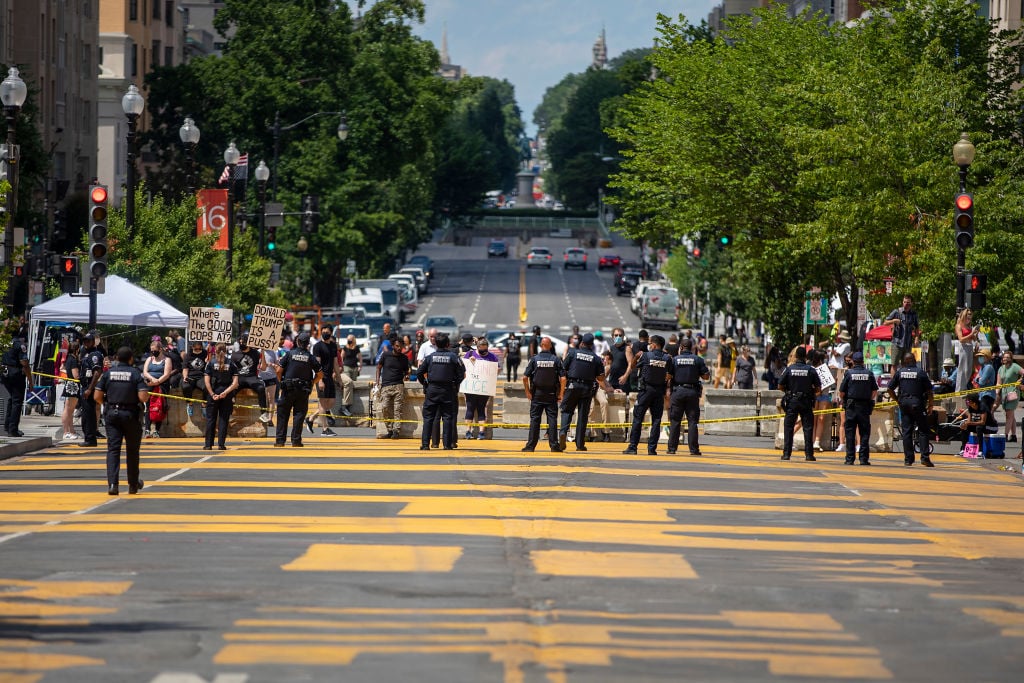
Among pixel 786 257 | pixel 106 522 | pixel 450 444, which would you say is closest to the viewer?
pixel 106 522

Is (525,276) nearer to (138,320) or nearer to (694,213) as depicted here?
(694,213)

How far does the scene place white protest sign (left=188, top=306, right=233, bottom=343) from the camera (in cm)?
3369

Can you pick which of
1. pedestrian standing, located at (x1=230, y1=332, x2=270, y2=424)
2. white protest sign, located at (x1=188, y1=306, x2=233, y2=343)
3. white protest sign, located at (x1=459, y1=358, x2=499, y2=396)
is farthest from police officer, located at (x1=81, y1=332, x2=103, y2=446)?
white protest sign, located at (x1=188, y1=306, x2=233, y2=343)

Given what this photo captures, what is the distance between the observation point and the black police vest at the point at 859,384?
25.5m

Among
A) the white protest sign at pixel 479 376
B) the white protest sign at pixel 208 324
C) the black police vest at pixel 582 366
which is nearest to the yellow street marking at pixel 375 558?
the black police vest at pixel 582 366

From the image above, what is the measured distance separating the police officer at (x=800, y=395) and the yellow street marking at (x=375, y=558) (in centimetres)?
A: 1203

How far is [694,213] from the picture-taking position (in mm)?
49750

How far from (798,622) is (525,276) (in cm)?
11174

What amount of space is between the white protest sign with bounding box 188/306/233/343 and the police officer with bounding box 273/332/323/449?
7314 millimetres

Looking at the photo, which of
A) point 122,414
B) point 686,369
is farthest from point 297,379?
point 122,414

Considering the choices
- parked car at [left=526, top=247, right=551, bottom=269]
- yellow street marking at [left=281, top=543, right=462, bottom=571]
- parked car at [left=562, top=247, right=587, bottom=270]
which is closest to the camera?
yellow street marking at [left=281, top=543, right=462, bottom=571]

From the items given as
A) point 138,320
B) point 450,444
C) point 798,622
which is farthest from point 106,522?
point 138,320

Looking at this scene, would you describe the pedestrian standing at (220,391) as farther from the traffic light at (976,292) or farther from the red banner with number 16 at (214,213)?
the red banner with number 16 at (214,213)

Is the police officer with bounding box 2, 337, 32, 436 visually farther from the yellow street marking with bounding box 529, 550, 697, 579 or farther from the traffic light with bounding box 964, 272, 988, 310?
the traffic light with bounding box 964, 272, 988, 310
